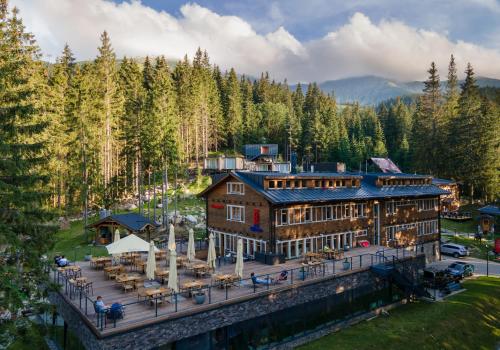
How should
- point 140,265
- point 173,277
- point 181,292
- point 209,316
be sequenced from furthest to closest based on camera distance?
point 140,265
point 181,292
point 173,277
point 209,316

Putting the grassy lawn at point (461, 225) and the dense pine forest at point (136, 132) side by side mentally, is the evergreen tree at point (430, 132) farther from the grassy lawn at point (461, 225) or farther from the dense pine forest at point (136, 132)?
the grassy lawn at point (461, 225)

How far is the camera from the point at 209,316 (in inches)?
735

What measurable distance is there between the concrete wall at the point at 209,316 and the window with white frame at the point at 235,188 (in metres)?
10.6

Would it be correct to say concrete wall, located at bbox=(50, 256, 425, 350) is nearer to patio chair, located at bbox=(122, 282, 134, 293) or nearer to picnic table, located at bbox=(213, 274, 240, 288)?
picnic table, located at bbox=(213, 274, 240, 288)

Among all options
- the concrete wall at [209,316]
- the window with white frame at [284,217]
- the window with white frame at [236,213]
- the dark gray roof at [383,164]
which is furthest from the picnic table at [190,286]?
the dark gray roof at [383,164]

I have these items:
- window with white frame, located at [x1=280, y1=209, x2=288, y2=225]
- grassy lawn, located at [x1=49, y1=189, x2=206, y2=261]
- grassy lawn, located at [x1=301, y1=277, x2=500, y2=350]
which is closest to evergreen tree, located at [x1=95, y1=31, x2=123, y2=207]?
grassy lawn, located at [x1=49, y1=189, x2=206, y2=261]

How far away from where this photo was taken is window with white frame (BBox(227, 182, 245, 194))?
102ft

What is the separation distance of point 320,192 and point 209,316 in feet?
54.8

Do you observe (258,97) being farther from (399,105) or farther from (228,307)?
(228,307)

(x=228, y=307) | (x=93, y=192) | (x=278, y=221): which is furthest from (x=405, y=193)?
(x=93, y=192)

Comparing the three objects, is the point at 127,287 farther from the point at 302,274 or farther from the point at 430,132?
the point at 430,132

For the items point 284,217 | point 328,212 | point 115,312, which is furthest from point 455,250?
point 115,312

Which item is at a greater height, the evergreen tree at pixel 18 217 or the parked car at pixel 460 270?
the evergreen tree at pixel 18 217

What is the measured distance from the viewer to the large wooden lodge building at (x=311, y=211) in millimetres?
29125
